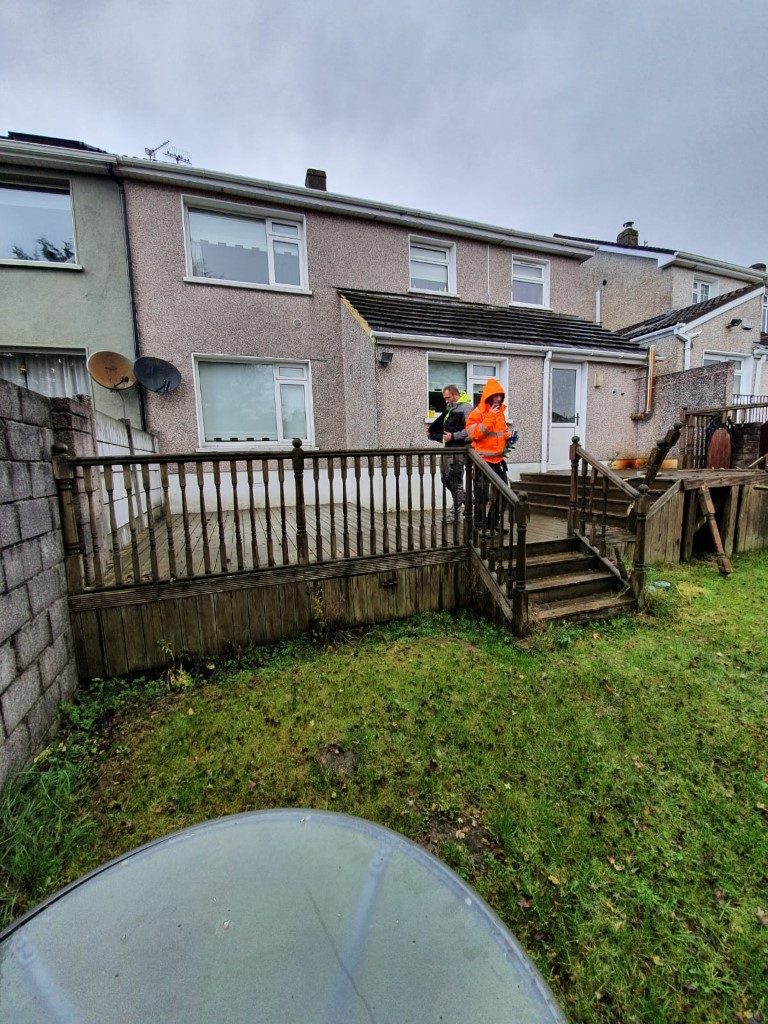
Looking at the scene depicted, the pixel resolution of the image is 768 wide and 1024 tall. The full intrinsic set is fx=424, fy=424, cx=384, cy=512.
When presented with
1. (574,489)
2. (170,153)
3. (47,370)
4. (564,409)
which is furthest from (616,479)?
(170,153)

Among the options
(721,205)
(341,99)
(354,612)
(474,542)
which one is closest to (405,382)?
(474,542)

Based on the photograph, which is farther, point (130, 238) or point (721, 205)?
point (721, 205)

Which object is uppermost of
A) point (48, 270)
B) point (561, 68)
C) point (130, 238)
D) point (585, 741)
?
point (561, 68)

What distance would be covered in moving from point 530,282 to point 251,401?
7132 mm

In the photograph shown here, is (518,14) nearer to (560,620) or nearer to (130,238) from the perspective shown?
(130,238)

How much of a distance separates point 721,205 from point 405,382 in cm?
3470

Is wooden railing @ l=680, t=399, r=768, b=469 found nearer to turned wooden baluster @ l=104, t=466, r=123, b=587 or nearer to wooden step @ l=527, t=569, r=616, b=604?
wooden step @ l=527, t=569, r=616, b=604

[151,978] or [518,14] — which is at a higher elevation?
[518,14]

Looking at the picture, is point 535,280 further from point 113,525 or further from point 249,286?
point 113,525

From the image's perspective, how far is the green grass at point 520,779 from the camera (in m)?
1.69

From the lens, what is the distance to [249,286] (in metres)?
7.41

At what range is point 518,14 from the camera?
806 cm

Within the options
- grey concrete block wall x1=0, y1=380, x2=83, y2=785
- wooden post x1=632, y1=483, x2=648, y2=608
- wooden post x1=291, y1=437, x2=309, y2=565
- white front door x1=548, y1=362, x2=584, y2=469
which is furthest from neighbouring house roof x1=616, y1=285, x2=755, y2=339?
grey concrete block wall x1=0, y1=380, x2=83, y2=785

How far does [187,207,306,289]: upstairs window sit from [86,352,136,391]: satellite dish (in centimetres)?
207
